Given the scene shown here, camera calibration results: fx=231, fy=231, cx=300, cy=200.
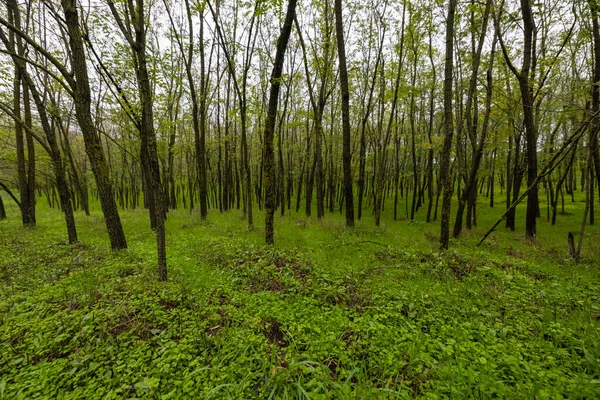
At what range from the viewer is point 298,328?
324 centimetres

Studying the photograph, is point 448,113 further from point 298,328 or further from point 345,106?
point 298,328

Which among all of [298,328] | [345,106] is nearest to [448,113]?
[345,106]

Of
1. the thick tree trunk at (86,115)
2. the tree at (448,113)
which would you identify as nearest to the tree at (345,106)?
the tree at (448,113)

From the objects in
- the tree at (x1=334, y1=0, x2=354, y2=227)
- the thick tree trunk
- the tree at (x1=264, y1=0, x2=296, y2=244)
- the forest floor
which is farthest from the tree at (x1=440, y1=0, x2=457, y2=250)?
the thick tree trunk

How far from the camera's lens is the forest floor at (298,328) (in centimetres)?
236

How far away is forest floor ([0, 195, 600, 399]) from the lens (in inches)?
92.9

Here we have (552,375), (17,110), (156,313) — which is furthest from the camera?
(17,110)

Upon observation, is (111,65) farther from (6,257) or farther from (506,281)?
(506,281)

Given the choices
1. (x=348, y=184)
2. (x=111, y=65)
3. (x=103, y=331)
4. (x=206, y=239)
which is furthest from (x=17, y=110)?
(x=348, y=184)

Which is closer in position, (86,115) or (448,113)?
(86,115)

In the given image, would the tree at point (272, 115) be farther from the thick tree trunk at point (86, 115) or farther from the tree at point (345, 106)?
the thick tree trunk at point (86, 115)

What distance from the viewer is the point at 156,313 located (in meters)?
3.50

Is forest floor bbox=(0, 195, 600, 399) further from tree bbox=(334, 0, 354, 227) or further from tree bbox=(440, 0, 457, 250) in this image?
tree bbox=(334, 0, 354, 227)

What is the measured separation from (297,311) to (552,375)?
116 inches
